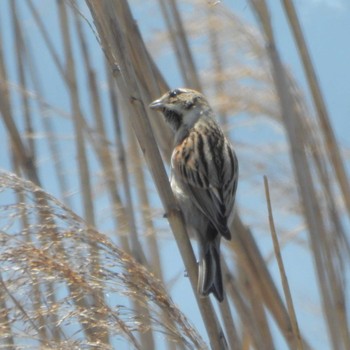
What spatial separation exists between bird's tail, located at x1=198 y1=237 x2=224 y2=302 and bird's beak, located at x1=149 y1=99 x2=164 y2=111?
368mm

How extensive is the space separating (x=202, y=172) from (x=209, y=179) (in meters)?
0.03

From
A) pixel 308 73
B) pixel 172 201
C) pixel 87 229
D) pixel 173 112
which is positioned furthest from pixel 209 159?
pixel 87 229

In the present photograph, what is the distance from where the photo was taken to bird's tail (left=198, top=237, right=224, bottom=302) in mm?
1845

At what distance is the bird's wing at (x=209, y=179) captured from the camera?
2227mm

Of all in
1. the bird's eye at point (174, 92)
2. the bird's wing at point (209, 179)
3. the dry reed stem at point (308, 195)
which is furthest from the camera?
the bird's eye at point (174, 92)

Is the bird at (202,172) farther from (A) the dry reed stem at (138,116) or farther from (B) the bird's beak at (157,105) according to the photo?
(A) the dry reed stem at (138,116)

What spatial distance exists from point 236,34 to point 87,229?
52.7 inches

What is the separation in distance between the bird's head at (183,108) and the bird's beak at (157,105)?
7 centimetres

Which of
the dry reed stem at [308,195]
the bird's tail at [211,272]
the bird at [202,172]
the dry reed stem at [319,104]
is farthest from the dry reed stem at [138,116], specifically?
the dry reed stem at [319,104]

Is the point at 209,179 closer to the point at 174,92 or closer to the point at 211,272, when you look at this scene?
the point at 174,92

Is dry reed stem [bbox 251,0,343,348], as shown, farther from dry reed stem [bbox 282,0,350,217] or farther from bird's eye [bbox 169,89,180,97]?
bird's eye [bbox 169,89,180,97]

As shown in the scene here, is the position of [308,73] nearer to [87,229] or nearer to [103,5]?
[103,5]

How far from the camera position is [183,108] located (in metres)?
2.52

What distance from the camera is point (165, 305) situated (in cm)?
164
